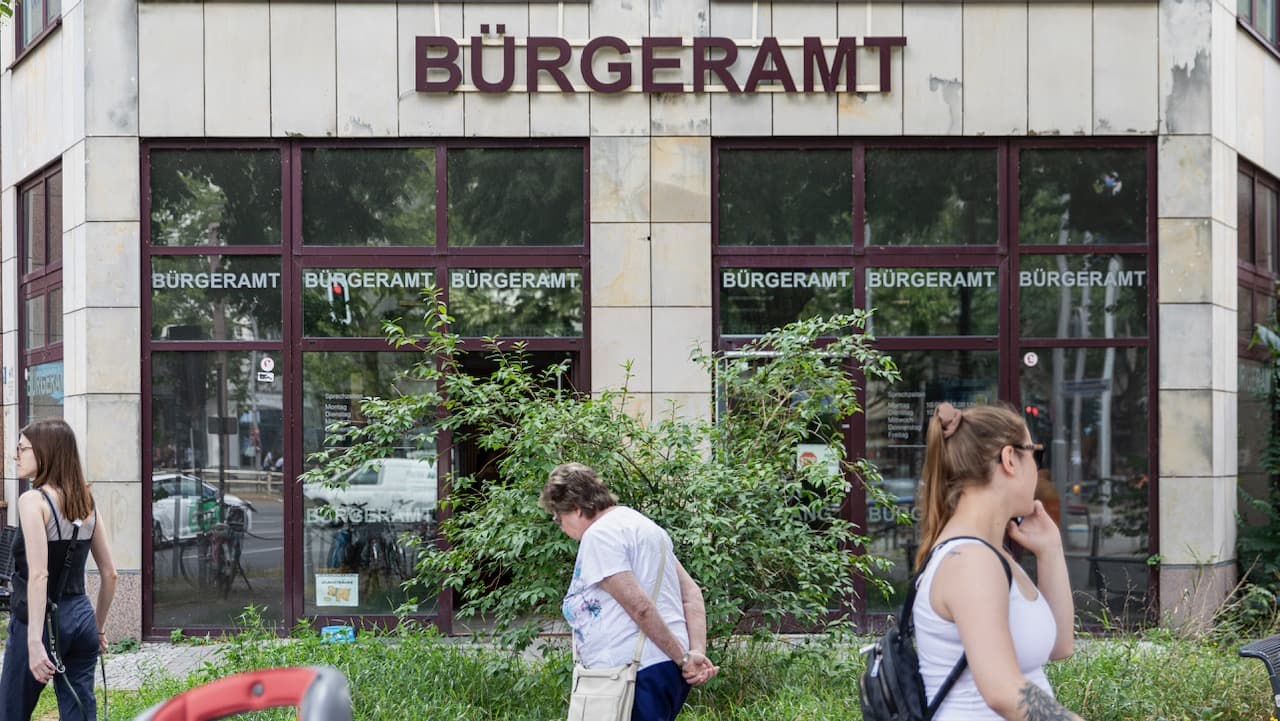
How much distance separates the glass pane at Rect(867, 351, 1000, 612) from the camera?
1129 centimetres

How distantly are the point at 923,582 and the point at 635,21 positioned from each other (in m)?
8.91

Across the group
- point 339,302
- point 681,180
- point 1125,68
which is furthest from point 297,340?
point 1125,68

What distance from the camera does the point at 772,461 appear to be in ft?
25.7

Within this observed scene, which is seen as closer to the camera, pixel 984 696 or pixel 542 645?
pixel 984 696

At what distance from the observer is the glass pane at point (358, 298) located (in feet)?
36.7

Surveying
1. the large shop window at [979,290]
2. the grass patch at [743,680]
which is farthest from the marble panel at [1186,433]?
the grass patch at [743,680]

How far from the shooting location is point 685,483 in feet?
24.5

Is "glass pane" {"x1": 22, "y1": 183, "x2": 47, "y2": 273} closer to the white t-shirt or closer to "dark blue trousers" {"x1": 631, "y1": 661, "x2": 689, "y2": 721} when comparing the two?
the white t-shirt

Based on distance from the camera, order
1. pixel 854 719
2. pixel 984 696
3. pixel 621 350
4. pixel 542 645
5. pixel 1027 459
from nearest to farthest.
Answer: pixel 984 696, pixel 1027 459, pixel 854 719, pixel 542 645, pixel 621 350

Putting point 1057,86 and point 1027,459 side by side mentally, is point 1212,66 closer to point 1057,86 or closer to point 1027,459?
point 1057,86

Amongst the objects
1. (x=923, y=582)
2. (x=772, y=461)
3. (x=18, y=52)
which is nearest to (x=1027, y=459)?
(x=923, y=582)

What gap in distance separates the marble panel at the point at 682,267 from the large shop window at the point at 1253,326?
5103 millimetres

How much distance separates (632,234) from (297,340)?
9.91 feet

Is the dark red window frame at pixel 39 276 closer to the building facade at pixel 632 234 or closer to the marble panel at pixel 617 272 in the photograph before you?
the building facade at pixel 632 234
